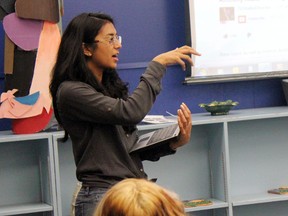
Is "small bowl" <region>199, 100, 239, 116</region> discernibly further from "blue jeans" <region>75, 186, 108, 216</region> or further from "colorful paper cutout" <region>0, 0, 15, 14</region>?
"blue jeans" <region>75, 186, 108, 216</region>

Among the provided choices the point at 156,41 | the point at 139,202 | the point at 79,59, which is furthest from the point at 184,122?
the point at 156,41

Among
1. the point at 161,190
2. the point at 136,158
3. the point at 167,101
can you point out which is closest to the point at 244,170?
the point at 167,101

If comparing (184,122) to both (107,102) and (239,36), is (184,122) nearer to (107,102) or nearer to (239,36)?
(107,102)

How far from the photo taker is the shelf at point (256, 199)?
11.1 ft

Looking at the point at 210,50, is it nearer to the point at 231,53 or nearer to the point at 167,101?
the point at 231,53

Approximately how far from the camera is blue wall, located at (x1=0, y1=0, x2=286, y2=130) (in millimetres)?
3520

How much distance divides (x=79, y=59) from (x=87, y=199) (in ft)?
1.48

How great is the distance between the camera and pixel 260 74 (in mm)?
3646

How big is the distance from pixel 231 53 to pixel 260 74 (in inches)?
8.0

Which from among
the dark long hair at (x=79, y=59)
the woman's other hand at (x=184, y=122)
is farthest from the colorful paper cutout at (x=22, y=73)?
the woman's other hand at (x=184, y=122)

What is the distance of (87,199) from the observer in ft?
6.94

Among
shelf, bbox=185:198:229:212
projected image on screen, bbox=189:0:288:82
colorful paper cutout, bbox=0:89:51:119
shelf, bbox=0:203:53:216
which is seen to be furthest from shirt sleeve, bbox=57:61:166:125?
projected image on screen, bbox=189:0:288:82

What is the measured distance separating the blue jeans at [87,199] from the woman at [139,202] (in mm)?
793

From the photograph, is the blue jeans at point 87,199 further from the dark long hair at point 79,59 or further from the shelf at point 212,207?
the shelf at point 212,207
